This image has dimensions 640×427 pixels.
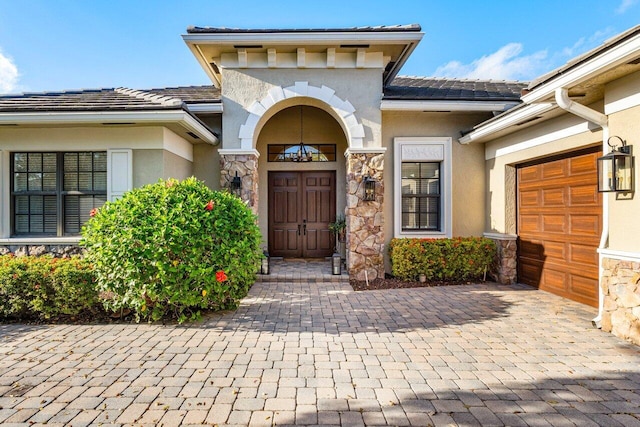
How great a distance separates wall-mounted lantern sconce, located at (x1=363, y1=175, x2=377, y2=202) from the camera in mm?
7211

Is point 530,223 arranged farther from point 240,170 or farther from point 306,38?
point 240,170

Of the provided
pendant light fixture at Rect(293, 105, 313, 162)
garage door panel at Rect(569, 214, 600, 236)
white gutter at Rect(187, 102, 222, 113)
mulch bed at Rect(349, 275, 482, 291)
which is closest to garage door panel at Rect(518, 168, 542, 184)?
garage door panel at Rect(569, 214, 600, 236)

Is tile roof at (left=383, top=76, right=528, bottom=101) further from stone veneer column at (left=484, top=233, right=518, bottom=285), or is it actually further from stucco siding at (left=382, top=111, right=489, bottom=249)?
stone veneer column at (left=484, top=233, right=518, bottom=285)

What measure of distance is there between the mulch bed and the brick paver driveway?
171cm

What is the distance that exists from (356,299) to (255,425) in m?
3.73

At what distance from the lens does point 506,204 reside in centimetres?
716

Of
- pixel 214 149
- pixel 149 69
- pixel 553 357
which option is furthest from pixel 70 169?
pixel 553 357

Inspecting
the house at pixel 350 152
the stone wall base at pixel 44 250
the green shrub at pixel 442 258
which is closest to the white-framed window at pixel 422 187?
the house at pixel 350 152

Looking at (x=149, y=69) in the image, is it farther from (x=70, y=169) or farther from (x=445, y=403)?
(x=445, y=403)

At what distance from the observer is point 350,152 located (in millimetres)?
7332

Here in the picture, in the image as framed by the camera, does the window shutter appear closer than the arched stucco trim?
Yes

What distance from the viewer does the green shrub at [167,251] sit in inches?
173

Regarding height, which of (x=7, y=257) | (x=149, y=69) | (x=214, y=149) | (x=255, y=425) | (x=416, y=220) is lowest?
(x=255, y=425)

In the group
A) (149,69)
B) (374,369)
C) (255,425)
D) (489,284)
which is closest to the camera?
(255,425)
